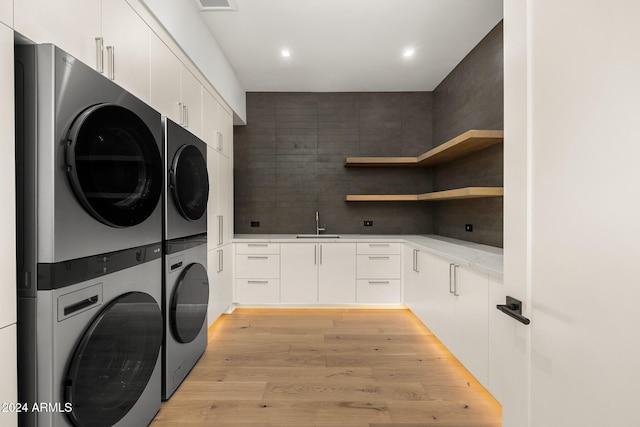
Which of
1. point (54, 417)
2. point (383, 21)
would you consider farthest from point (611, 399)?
point (383, 21)

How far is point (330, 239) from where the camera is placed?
3535 mm

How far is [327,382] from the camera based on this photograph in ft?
6.79

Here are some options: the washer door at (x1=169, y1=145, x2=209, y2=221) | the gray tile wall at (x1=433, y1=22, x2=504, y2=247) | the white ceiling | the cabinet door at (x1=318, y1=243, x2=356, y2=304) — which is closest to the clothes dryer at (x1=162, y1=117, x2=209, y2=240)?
the washer door at (x1=169, y1=145, x2=209, y2=221)

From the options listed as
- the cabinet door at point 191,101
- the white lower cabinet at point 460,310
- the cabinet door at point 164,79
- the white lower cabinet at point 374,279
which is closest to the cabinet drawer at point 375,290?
the white lower cabinet at point 374,279

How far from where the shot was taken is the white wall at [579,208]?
0.62 m

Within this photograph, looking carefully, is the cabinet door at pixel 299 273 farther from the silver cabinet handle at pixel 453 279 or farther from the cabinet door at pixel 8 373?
the cabinet door at pixel 8 373

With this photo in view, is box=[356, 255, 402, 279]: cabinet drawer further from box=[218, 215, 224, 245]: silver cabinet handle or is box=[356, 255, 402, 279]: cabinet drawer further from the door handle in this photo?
the door handle

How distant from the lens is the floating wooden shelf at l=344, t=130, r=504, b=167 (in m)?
2.53

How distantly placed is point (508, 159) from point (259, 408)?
1.76m

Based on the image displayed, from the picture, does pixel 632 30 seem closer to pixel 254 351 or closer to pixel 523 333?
pixel 523 333

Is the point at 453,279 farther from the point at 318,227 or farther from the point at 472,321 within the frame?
the point at 318,227

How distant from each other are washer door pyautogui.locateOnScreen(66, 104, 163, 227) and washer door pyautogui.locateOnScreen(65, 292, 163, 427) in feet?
1.21

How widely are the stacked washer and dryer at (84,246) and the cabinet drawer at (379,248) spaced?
2.32 metres

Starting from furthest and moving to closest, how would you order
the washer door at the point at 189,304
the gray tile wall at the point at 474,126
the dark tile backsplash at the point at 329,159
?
the dark tile backsplash at the point at 329,159, the gray tile wall at the point at 474,126, the washer door at the point at 189,304
